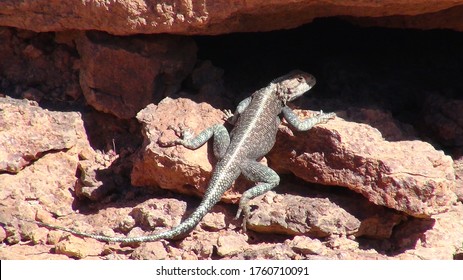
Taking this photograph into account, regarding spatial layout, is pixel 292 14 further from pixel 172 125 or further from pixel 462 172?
pixel 462 172

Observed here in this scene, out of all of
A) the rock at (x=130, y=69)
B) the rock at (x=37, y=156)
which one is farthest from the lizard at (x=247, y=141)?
the rock at (x=130, y=69)

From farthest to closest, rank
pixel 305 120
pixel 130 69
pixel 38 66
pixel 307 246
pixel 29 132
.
Answer: pixel 38 66 → pixel 130 69 → pixel 29 132 → pixel 305 120 → pixel 307 246

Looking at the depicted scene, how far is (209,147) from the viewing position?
5305 millimetres

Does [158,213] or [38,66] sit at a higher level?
[38,66]

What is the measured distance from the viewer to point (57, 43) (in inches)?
225

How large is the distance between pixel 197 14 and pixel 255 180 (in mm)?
1424

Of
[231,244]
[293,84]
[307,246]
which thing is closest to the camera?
[307,246]

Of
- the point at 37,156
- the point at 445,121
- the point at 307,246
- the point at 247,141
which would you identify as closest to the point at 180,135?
the point at 247,141

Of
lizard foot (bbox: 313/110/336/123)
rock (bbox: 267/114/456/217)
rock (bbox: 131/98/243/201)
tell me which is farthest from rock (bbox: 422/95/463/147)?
rock (bbox: 131/98/243/201)

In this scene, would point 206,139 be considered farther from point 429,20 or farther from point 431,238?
point 429,20

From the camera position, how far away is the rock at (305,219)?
4762mm

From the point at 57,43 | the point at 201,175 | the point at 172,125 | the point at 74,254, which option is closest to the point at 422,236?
the point at 201,175

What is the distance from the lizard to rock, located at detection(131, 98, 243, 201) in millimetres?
89

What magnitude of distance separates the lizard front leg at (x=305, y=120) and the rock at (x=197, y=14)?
793 millimetres
